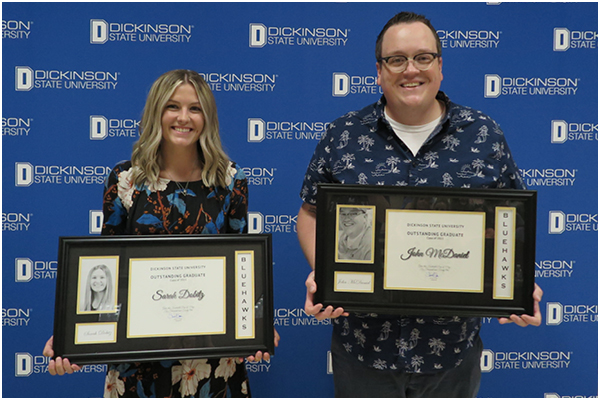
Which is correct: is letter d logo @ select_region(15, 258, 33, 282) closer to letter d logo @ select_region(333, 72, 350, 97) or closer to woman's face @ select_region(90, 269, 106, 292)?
woman's face @ select_region(90, 269, 106, 292)

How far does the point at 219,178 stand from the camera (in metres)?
1.63

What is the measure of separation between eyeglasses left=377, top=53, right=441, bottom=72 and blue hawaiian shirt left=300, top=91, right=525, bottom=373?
16cm

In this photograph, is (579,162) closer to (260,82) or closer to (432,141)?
(432,141)

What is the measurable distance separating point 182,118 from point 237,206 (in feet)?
1.25

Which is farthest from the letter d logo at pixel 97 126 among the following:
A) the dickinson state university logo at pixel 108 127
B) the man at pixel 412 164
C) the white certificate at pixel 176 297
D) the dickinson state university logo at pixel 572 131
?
the dickinson state university logo at pixel 572 131

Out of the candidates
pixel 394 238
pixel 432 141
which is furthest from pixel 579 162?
pixel 394 238

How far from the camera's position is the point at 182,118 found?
1.58 metres

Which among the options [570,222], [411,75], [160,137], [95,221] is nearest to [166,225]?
[160,137]

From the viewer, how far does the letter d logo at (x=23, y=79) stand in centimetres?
235

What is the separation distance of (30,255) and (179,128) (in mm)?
1445

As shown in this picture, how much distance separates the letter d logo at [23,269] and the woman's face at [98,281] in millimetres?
1270

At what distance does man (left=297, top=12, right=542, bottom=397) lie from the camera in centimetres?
151

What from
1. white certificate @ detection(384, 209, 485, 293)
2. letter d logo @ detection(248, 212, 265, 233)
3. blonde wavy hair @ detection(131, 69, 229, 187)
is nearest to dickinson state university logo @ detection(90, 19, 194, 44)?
blonde wavy hair @ detection(131, 69, 229, 187)

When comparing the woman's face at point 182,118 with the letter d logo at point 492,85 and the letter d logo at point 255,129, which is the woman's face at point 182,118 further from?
the letter d logo at point 492,85
